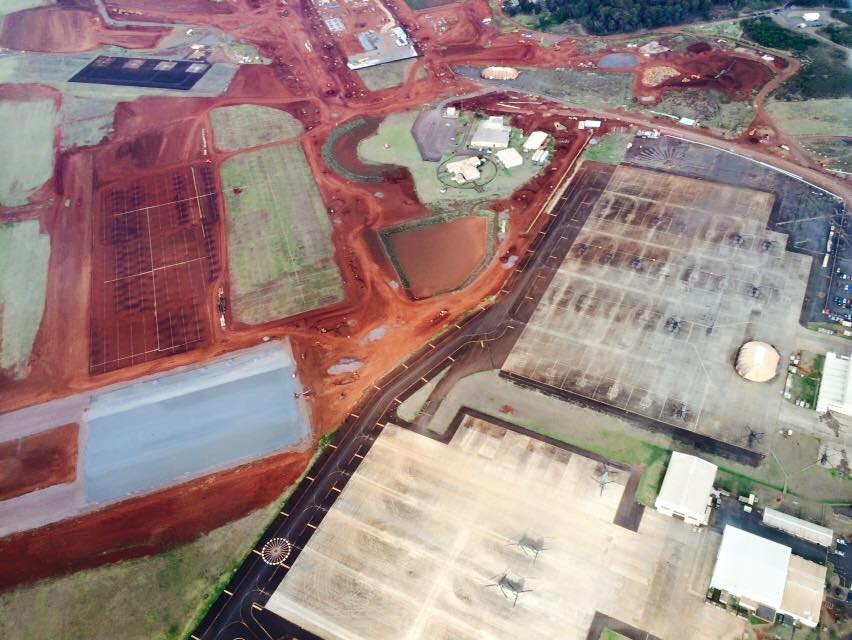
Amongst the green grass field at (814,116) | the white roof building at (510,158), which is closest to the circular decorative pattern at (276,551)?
Result: the white roof building at (510,158)

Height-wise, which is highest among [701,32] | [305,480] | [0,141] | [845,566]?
[0,141]

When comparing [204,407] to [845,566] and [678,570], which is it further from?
[845,566]

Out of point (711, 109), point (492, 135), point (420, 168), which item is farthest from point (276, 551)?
point (711, 109)

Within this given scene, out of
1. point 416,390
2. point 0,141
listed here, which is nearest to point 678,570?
point 416,390

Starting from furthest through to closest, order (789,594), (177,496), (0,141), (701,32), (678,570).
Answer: (701,32)
(0,141)
(177,496)
(678,570)
(789,594)

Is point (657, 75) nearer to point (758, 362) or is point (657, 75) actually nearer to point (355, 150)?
point (355, 150)

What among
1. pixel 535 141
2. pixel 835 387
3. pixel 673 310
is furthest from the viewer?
pixel 535 141
